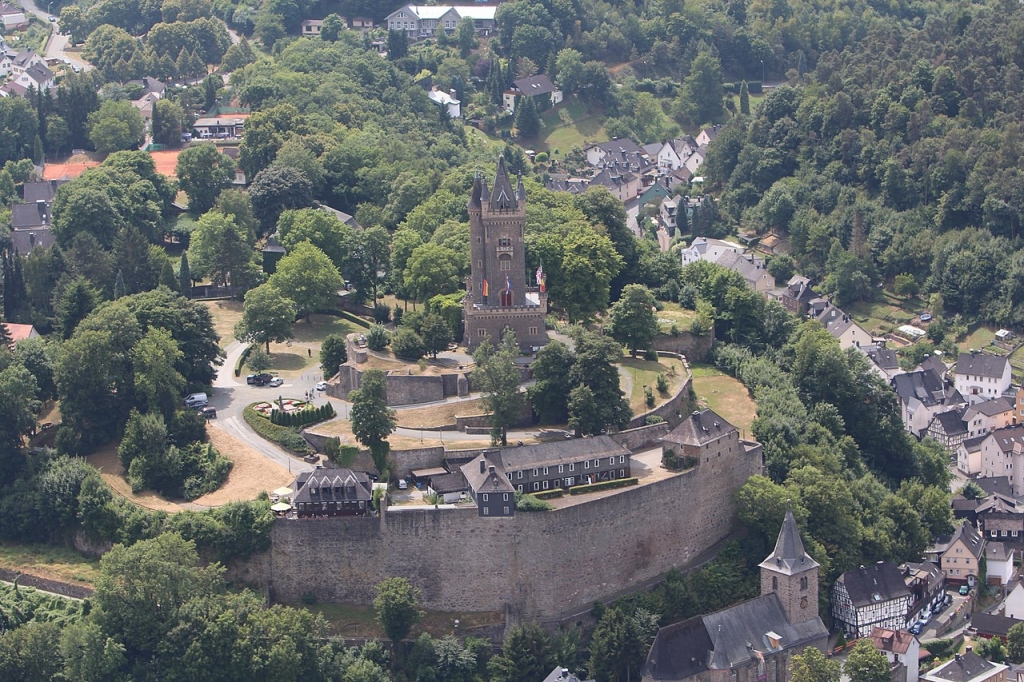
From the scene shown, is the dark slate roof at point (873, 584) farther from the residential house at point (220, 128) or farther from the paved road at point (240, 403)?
the residential house at point (220, 128)

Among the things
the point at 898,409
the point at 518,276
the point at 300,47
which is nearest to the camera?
the point at 518,276

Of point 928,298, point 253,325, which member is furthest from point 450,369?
point 928,298

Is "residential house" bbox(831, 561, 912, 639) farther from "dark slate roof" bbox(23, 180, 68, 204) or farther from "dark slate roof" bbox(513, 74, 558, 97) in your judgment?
Result: "dark slate roof" bbox(513, 74, 558, 97)

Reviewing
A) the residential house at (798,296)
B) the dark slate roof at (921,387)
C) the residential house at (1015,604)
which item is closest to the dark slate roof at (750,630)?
the residential house at (1015,604)

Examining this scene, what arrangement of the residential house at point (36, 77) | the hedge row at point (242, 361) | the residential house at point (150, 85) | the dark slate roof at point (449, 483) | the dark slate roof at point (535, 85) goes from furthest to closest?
the dark slate roof at point (535, 85) < the residential house at point (36, 77) < the residential house at point (150, 85) < the hedge row at point (242, 361) < the dark slate roof at point (449, 483)

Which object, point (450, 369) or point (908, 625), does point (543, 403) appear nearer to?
point (450, 369)

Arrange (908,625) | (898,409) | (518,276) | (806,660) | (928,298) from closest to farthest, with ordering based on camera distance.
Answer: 1. (806,660)
2. (908,625)
3. (518,276)
4. (898,409)
5. (928,298)

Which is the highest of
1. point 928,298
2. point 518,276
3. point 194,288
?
point 518,276

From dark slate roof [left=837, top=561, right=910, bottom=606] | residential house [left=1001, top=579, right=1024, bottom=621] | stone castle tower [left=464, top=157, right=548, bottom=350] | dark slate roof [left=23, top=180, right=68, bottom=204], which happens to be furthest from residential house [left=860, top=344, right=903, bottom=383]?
dark slate roof [left=23, top=180, right=68, bottom=204]
